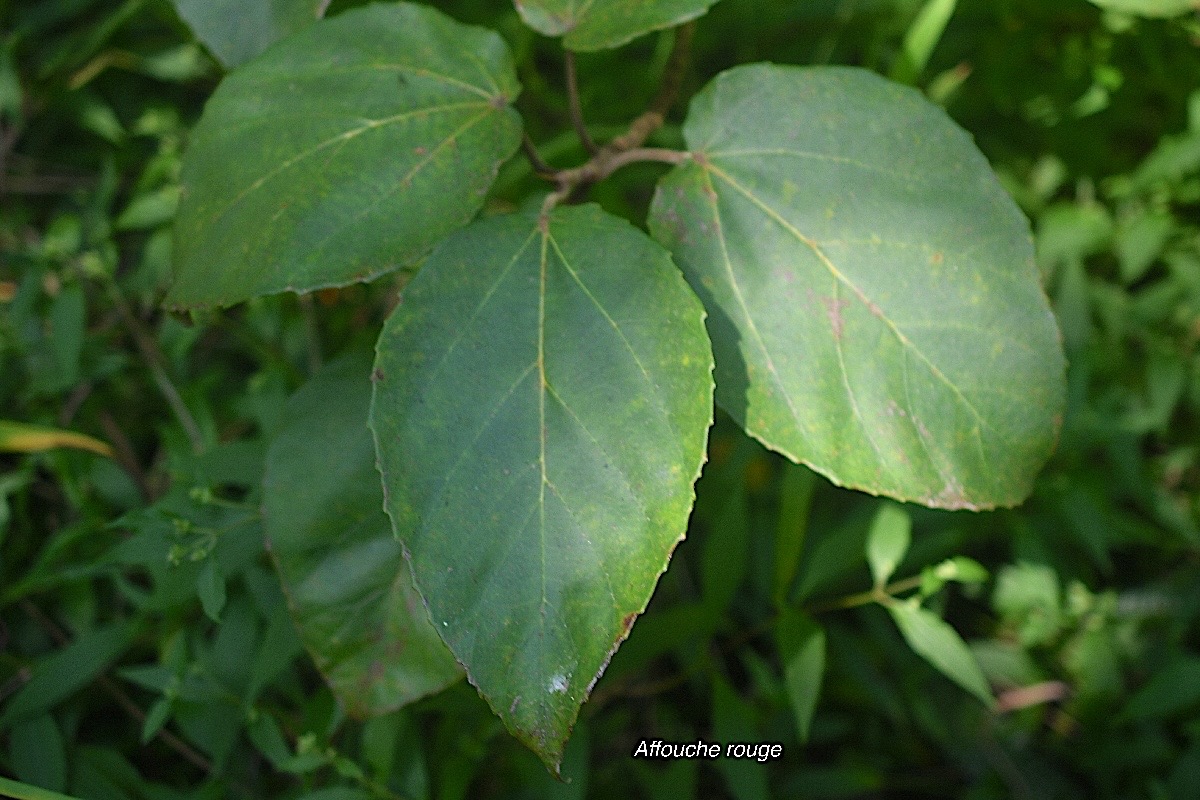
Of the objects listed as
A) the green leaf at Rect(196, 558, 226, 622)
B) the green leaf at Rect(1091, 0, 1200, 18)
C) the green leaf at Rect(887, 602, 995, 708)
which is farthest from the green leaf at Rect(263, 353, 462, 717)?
the green leaf at Rect(1091, 0, 1200, 18)

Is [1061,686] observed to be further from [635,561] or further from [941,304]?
[635,561]

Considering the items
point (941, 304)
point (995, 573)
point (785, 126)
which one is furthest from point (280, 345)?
point (995, 573)

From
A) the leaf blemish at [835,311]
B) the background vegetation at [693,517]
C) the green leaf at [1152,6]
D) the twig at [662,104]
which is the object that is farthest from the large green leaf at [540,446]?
the green leaf at [1152,6]

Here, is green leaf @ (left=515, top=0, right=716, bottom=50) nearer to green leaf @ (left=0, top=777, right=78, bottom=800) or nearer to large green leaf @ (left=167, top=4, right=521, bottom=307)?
large green leaf @ (left=167, top=4, right=521, bottom=307)

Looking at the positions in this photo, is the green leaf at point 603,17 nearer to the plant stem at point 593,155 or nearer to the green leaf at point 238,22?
the plant stem at point 593,155

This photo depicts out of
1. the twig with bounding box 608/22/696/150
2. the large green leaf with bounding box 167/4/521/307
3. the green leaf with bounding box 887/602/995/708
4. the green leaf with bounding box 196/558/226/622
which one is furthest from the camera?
the green leaf with bounding box 887/602/995/708
